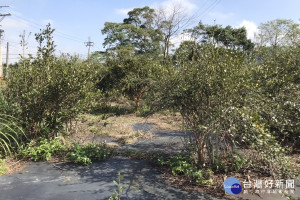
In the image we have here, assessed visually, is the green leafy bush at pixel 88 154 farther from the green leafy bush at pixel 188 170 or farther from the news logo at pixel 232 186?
the news logo at pixel 232 186

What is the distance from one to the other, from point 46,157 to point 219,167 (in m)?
3.15

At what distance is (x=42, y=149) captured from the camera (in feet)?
14.4

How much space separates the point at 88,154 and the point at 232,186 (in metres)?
2.62

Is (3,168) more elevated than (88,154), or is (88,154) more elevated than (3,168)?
(88,154)

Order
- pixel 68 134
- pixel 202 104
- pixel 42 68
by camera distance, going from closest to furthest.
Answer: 1. pixel 202 104
2. pixel 42 68
3. pixel 68 134

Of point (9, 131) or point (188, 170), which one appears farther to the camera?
point (9, 131)

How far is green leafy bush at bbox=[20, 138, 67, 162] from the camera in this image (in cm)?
432

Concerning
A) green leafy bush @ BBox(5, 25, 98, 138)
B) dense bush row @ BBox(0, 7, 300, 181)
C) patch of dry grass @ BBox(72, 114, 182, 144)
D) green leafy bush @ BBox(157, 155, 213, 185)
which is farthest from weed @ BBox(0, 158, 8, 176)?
green leafy bush @ BBox(157, 155, 213, 185)

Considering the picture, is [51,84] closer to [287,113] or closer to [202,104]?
[202,104]

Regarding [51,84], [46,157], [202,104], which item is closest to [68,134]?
[46,157]

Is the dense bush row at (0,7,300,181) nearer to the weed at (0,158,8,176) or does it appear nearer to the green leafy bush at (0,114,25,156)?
the green leafy bush at (0,114,25,156)

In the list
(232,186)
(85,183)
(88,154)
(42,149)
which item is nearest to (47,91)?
(42,149)

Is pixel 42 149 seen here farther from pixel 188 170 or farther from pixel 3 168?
pixel 188 170

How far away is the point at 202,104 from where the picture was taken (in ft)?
11.4
